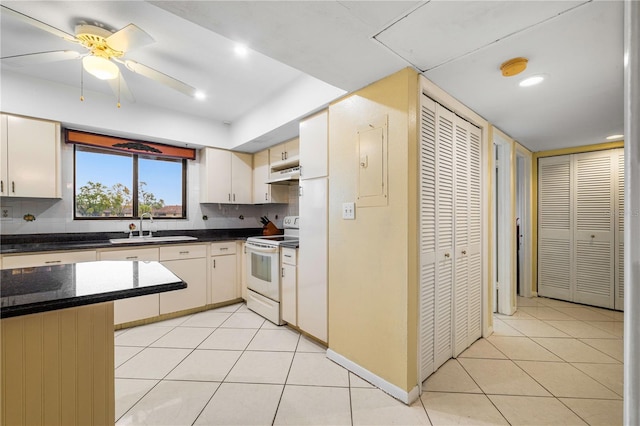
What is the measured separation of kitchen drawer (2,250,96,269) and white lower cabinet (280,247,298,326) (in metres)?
1.86

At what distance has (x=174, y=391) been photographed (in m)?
1.84

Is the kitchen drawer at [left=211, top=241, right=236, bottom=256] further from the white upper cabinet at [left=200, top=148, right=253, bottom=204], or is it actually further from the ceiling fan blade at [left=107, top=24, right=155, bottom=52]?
the ceiling fan blade at [left=107, top=24, right=155, bottom=52]

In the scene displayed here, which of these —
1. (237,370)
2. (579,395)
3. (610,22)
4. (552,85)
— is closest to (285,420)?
(237,370)

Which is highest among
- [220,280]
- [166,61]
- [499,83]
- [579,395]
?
[166,61]

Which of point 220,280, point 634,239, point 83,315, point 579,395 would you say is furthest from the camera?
point 220,280

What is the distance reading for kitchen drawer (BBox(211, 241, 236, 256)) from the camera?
3.40 m

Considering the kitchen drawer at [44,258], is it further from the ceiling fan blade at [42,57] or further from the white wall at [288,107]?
the white wall at [288,107]

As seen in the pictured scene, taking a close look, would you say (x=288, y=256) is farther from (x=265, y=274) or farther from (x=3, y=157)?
(x=3, y=157)

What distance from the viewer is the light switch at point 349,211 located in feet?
6.88

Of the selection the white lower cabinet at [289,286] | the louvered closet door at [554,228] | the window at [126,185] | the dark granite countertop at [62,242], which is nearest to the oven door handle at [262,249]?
the white lower cabinet at [289,286]

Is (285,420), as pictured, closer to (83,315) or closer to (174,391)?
(174,391)

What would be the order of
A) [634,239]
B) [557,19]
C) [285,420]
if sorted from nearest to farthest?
[634,239] < [557,19] < [285,420]

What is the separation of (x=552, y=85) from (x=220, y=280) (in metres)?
3.79

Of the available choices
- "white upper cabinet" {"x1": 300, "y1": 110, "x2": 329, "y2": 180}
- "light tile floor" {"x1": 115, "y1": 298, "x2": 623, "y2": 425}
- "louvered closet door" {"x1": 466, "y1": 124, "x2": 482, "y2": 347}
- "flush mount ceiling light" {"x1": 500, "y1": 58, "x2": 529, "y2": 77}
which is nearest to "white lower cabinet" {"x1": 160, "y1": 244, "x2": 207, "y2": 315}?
"light tile floor" {"x1": 115, "y1": 298, "x2": 623, "y2": 425}
